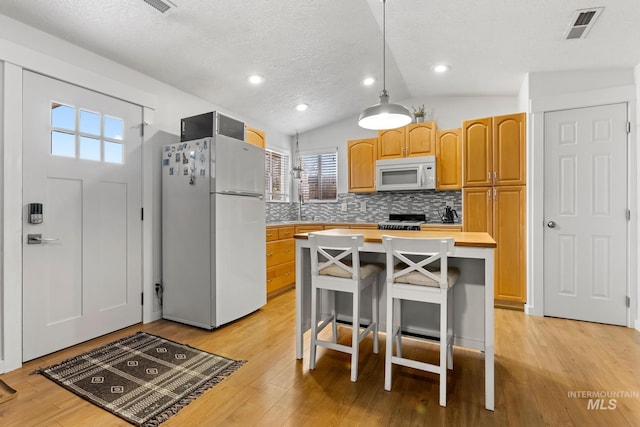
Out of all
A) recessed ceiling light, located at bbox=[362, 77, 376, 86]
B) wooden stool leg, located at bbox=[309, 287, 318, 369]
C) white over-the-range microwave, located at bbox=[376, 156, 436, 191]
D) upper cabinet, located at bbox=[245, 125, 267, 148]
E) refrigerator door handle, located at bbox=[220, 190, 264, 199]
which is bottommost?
wooden stool leg, located at bbox=[309, 287, 318, 369]

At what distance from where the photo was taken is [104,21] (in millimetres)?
2193

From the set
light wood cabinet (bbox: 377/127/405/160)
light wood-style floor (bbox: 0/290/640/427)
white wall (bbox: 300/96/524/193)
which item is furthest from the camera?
light wood cabinet (bbox: 377/127/405/160)

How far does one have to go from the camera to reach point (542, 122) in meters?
3.16

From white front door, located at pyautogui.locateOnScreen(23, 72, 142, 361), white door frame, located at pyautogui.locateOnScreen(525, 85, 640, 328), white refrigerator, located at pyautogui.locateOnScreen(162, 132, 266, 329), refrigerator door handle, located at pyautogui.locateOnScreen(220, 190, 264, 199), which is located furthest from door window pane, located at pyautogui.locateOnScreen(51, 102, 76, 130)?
white door frame, located at pyautogui.locateOnScreen(525, 85, 640, 328)

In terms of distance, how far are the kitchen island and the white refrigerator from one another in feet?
2.72

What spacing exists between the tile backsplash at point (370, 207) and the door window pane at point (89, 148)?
2.50 meters

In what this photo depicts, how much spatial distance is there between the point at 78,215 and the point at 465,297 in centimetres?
308

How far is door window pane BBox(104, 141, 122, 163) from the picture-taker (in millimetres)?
2695

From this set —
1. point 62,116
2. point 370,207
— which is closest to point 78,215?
point 62,116

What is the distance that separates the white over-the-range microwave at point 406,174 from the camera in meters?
4.07

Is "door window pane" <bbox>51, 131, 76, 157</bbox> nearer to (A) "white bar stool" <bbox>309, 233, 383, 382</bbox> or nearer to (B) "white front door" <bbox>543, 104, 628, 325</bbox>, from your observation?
(A) "white bar stool" <bbox>309, 233, 383, 382</bbox>

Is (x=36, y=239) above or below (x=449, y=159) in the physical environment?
below

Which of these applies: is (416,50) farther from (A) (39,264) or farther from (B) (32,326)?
(B) (32,326)

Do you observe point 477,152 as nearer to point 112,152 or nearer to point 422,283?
point 422,283
